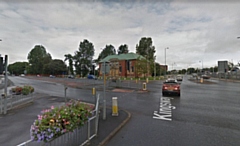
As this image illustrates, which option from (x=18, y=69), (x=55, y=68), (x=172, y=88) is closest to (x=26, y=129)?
(x=172, y=88)

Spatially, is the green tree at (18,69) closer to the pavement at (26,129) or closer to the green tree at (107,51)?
the green tree at (107,51)

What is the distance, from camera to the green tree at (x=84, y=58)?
7306cm

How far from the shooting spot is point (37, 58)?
8412cm

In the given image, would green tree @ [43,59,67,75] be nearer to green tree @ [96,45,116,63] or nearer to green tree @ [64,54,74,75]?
green tree @ [64,54,74,75]

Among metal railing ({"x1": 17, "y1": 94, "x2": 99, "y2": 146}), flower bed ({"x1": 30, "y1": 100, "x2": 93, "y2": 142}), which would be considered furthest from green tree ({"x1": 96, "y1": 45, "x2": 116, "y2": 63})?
flower bed ({"x1": 30, "y1": 100, "x2": 93, "y2": 142})

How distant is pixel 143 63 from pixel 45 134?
36.1 metres

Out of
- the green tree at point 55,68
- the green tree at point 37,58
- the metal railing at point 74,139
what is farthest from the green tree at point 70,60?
the metal railing at point 74,139

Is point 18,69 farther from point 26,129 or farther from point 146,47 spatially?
point 26,129

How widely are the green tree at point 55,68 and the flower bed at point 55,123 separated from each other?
74898 millimetres

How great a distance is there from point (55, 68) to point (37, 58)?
20.7 meters

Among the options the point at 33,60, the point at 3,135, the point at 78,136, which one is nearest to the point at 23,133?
the point at 3,135

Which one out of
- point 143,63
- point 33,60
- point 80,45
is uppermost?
point 80,45

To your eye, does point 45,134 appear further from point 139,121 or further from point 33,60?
point 33,60

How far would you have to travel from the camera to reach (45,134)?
280 centimetres
